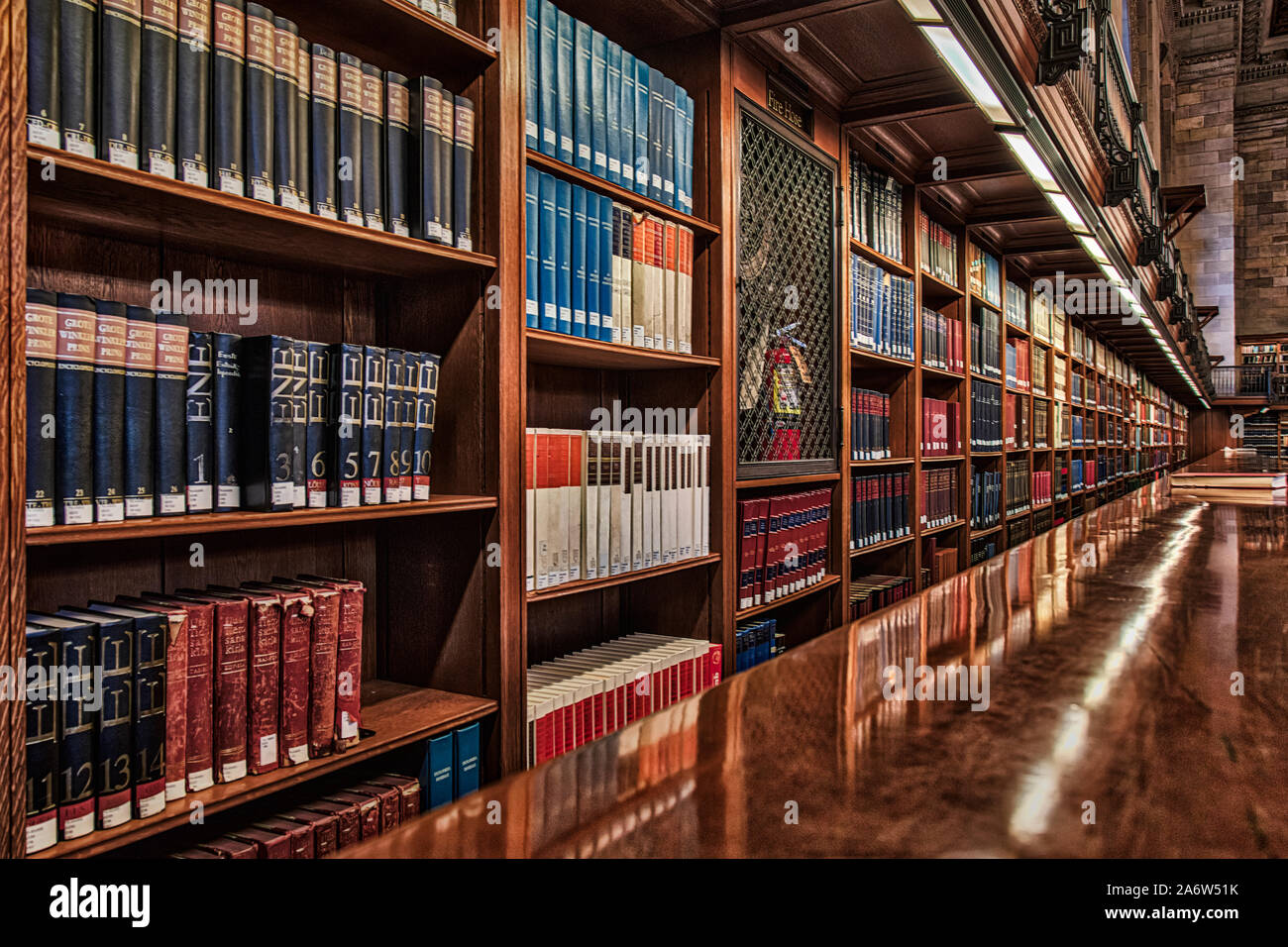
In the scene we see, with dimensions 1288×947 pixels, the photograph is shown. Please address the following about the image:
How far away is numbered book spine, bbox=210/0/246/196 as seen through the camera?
1234 mm

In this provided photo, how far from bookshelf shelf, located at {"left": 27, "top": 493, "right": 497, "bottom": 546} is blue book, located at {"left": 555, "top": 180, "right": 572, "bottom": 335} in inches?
18.5

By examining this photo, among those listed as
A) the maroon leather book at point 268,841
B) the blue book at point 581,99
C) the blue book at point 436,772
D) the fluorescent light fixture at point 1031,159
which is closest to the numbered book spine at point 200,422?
the maroon leather book at point 268,841

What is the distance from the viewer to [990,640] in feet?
2.75

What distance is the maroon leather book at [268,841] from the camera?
126 cm

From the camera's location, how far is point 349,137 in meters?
1.42

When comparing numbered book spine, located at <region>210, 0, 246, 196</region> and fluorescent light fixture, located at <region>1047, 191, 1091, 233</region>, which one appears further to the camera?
fluorescent light fixture, located at <region>1047, 191, 1091, 233</region>

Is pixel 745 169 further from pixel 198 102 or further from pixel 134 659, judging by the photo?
pixel 134 659

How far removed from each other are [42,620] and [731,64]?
6.96 feet

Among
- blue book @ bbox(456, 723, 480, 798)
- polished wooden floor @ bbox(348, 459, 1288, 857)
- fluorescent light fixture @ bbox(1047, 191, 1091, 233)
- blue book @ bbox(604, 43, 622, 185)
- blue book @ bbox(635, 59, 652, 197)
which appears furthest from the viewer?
fluorescent light fixture @ bbox(1047, 191, 1091, 233)

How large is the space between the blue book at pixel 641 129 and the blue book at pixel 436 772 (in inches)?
53.4

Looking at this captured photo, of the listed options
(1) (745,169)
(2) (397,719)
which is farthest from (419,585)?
(1) (745,169)

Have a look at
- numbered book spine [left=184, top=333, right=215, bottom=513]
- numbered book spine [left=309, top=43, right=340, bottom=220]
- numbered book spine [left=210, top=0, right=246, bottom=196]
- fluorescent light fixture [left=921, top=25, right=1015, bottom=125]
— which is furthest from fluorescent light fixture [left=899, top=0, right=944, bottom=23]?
numbered book spine [left=184, top=333, right=215, bottom=513]

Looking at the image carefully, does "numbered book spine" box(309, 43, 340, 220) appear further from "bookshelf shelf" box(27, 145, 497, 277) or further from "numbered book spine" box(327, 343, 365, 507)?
"numbered book spine" box(327, 343, 365, 507)

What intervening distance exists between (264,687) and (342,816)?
27cm
